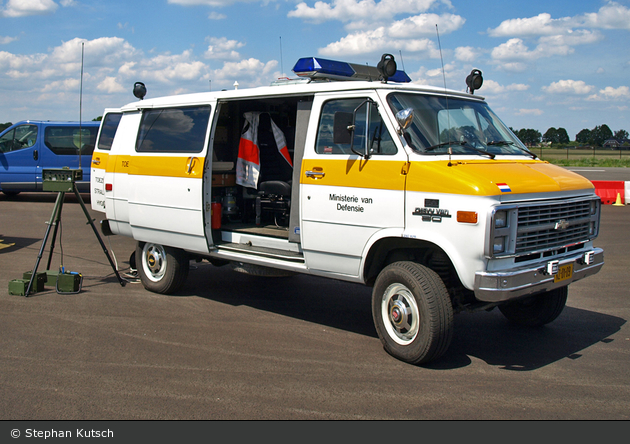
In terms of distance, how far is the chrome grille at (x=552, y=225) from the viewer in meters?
5.02

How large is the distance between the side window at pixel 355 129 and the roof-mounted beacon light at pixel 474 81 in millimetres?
1783

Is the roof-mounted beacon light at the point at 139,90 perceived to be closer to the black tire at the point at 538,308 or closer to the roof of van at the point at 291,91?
the roof of van at the point at 291,91

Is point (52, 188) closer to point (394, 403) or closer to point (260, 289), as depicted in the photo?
point (260, 289)

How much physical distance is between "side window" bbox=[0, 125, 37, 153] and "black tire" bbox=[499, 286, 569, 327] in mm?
16876

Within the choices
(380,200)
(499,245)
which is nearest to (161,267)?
(380,200)

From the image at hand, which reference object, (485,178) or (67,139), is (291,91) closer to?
(485,178)

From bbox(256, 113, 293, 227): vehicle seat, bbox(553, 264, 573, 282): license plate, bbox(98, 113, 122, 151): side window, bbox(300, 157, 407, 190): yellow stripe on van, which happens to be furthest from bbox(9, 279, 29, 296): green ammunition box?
bbox(553, 264, 573, 282): license plate

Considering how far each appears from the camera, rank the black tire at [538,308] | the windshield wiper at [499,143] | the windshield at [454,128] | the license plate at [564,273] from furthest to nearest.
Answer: the black tire at [538,308] → the windshield wiper at [499,143] → the windshield at [454,128] → the license plate at [564,273]

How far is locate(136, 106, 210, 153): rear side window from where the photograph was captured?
23.8ft

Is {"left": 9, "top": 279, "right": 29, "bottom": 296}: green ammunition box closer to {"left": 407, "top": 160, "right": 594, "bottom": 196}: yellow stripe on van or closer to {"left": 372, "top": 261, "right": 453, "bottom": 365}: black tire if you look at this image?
{"left": 372, "top": 261, "right": 453, "bottom": 365}: black tire

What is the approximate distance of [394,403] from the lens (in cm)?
447

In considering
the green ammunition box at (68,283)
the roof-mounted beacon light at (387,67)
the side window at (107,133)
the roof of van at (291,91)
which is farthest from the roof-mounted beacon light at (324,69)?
the side window at (107,133)

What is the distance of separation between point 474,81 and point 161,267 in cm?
478

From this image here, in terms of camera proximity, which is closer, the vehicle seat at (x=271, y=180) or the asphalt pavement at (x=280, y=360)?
the asphalt pavement at (x=280, y=360)
